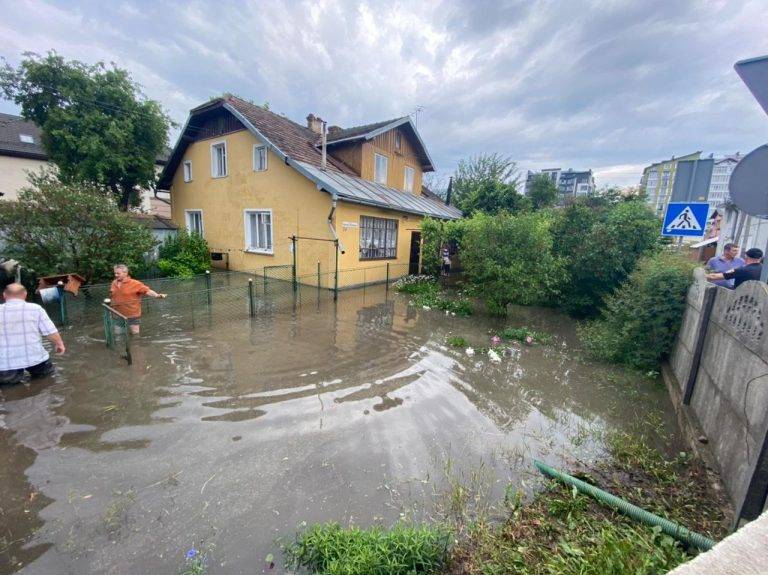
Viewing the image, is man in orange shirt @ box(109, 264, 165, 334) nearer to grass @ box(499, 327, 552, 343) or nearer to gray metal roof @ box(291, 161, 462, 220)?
gray metal roof @ box(291, 161, 462, 220)

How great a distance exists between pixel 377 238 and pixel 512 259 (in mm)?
6162

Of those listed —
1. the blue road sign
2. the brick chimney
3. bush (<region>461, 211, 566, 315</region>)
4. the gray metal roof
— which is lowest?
bush (<region>461, 211, 566, 315</region>)

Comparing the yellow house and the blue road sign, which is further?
the yellow house

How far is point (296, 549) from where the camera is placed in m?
2.48

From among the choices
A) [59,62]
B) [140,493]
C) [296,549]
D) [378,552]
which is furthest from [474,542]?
[59,62]

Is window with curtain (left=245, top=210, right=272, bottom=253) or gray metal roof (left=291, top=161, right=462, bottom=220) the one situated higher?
gray metal roof (left=291, top=161, right=462, bottom=220)

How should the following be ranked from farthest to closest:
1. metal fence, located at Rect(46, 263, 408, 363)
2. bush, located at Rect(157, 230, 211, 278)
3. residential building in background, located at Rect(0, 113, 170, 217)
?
residential building in background, located at Rect(0, 113, 170, 217) → bush, located at Rect(157, 230, 211, 278) → metal fence, located at Rect(46, 263, 408, 363)

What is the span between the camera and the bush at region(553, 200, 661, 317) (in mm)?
9523

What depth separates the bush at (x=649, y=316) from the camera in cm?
569

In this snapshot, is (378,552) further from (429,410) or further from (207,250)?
(207,250)

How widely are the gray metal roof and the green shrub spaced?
9.42 m

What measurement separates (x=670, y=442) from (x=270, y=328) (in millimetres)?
7219

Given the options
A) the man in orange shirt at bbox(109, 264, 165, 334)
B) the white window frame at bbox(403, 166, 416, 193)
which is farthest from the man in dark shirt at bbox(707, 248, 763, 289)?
the white window frame at bbox(403, 166, 416, 193)

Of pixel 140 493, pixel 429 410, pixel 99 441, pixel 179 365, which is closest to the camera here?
pixel 140 493
